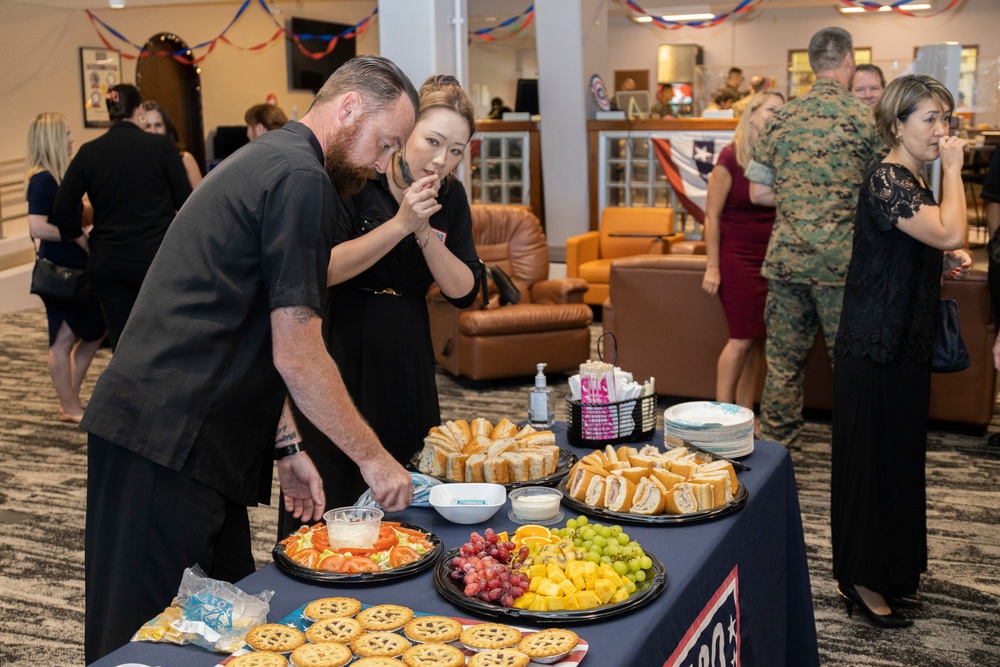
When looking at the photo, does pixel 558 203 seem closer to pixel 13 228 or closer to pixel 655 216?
pixel 655 216

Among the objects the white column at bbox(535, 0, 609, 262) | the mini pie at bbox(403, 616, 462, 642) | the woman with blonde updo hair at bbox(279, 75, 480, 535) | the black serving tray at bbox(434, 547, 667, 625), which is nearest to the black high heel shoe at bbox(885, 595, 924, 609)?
the woman with blonde updo hair at bbox(279, 75, 480, 535)

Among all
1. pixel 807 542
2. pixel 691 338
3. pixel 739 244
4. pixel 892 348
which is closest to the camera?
pixel 892 348

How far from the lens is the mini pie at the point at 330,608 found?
1521mm

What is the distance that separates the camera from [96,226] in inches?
193

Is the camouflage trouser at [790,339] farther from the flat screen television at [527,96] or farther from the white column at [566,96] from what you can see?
the flat screen television at [527,96]

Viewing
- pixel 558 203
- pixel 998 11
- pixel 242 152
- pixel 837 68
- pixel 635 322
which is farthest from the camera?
pixel 998 11

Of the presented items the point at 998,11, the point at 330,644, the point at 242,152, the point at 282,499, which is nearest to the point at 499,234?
the point at 282,499

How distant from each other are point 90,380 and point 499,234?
280 centimetres

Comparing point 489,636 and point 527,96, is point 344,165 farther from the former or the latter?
point 527,96

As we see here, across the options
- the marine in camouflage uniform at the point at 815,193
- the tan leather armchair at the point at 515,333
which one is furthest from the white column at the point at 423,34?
the marine in camouflage uniform at the point at 815,193

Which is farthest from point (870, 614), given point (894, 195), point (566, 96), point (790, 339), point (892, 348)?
point (566, 96)

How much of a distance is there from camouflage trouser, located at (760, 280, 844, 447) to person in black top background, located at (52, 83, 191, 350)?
275 cm

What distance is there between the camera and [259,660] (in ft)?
4.49

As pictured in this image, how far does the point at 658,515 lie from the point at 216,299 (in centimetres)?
90
